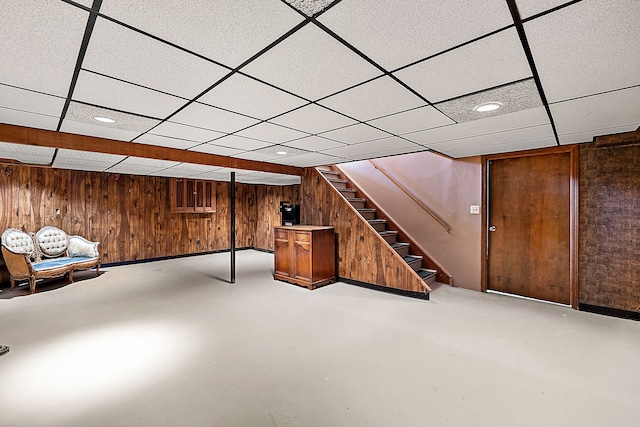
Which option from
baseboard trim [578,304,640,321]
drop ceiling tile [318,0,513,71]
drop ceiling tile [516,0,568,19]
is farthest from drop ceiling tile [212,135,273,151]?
baseboard trim [578,304,640,321]

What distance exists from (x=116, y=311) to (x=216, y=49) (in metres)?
3.56

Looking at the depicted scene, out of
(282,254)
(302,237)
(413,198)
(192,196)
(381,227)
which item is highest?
(192,196)

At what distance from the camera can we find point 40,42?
141cm

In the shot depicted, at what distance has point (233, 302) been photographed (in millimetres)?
3945

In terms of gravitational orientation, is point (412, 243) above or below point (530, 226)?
below

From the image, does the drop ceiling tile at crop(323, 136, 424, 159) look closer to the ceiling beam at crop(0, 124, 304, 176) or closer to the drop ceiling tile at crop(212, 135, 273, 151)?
the drop ceiling tile at crop(212, 135, 273, 151)

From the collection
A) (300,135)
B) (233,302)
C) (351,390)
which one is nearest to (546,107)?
(300,135)

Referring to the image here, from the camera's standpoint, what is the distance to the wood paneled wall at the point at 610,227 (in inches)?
128

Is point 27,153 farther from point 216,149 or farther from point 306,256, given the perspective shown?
point 306,256

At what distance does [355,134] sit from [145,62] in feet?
6.78

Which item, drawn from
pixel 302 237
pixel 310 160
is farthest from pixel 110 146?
pixel 302 237

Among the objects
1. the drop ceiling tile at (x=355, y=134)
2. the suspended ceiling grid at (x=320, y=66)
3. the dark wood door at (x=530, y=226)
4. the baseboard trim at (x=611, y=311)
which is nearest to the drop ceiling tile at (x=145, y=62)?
the suspended ceiling grid at (x=320, y=66)

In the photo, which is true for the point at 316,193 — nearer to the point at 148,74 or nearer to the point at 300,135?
the point at 300,135

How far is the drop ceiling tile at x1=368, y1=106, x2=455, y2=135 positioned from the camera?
247cm
